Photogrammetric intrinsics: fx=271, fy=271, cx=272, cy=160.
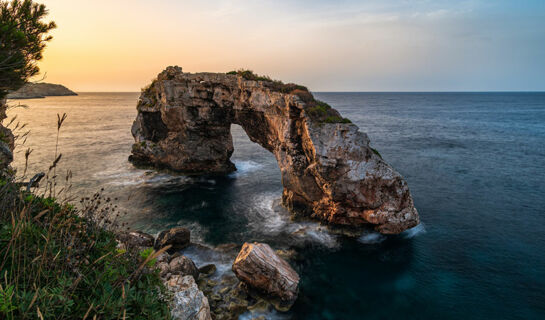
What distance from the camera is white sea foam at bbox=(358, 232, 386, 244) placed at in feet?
67.1

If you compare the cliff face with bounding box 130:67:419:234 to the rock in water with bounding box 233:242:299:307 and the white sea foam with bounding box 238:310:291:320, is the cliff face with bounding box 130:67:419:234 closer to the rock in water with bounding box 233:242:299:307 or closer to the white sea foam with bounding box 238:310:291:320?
the rock in water with bounding box 233:242:299:307

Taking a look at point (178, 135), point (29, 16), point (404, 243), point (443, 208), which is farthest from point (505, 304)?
point (178, 135)

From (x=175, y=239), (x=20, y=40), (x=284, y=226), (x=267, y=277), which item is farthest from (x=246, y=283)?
(x=20, y=40)

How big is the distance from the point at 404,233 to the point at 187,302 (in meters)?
17.8

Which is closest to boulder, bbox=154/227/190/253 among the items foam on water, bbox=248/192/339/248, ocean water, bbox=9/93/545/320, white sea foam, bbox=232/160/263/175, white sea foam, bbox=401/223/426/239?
ocean water, bbox=9/93/545/320

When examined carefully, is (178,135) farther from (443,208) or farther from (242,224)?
(443,208)

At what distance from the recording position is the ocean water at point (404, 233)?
583 inches

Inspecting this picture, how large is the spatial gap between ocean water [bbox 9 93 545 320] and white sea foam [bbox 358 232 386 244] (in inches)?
3.0

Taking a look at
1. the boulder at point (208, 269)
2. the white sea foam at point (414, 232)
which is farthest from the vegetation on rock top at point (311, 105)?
the boulder at point (208, 269)

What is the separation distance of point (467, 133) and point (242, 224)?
62.3 metres

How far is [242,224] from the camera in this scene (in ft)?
76.4

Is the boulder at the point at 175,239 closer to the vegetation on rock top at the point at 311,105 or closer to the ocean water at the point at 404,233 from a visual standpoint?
the ocean water at the point at 404,233

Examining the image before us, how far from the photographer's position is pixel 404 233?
21.4 meters

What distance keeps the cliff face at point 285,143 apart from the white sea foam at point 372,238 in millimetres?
695
